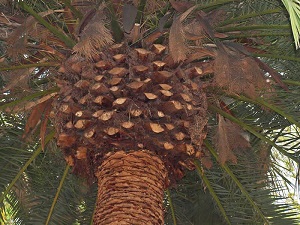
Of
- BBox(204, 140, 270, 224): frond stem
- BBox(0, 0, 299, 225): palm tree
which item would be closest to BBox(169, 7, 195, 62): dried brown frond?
BBox(0, 0, 299, 225): palm tree

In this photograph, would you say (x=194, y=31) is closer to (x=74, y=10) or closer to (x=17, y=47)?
(x=74, y=10)

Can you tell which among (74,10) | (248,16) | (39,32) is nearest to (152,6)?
(74,10)

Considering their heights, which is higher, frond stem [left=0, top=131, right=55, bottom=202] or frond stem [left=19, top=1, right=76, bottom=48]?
frond stem [left=19, top=1, right=76, bottom=48]

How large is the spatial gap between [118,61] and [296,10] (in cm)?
192

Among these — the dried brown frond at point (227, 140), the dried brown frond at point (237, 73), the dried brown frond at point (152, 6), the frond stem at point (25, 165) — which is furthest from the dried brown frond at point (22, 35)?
the dried brown frond at point (227, 140)

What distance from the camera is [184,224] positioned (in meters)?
6.69

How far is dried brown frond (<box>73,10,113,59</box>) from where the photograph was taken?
4523 millimetres

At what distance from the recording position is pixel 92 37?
14.9 feet

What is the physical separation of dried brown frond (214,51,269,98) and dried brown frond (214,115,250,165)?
0.47 metres

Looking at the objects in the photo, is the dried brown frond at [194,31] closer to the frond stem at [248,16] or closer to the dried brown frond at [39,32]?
the frond stem at [248,16]

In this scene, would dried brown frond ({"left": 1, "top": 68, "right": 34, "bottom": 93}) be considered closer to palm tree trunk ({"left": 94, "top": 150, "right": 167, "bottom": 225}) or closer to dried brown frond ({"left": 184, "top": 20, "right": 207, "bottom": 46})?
palm tree trunk ({"left": 94, "top": 150, "right": 167, "bottom": 225})

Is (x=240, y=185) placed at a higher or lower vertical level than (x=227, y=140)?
lower

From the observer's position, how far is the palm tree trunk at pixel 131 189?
187 inches

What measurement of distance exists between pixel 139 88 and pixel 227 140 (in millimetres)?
929
